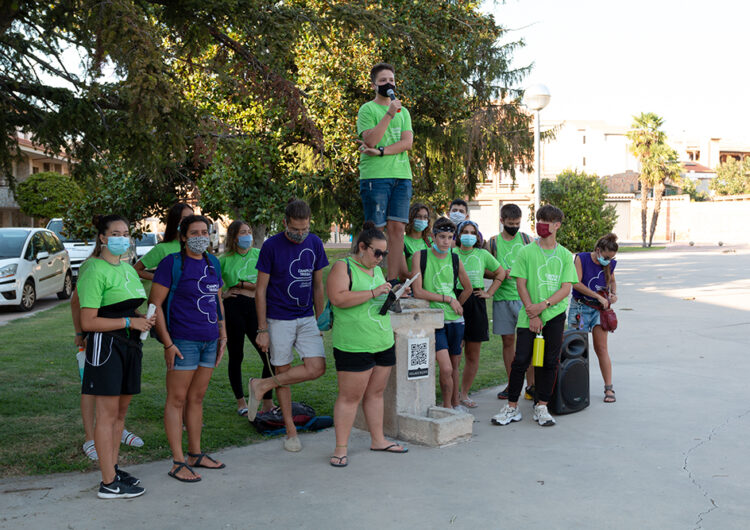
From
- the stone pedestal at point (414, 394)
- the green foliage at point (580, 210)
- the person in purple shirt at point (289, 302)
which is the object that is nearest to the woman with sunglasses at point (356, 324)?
the person in purple shirt at point (289, 302)

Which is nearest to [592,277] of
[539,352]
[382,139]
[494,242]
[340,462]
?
[494,242]

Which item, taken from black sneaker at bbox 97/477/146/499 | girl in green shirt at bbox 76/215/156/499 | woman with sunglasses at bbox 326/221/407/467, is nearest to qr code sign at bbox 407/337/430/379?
woman with sunglasses at bbox 326/221/407/467

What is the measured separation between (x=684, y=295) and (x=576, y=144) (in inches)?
2549

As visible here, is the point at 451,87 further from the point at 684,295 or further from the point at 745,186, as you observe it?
the point at 745,186

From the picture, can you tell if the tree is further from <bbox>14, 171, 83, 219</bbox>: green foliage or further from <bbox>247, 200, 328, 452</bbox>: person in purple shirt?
<bbox>247, 200, 328, 452</bbox>: person in purple shirt

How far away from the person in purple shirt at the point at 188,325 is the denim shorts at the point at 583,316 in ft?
12.6

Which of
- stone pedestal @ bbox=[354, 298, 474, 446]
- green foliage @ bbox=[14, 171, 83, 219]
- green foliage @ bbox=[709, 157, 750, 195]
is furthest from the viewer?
green foliage @ bbox=[709, 157, 750, 195]

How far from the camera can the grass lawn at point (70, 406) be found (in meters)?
5.58

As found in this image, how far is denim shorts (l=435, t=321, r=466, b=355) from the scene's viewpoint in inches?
257

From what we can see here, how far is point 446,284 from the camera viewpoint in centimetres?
647

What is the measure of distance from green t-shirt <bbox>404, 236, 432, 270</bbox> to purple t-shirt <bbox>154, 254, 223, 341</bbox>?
2186 millimetres

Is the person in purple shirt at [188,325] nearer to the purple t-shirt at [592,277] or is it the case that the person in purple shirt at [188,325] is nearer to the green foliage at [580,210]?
the purple t-shirt at [592,277]

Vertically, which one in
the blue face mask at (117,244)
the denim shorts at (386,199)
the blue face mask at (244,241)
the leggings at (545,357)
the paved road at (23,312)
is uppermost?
the denim shorts at (386,199)

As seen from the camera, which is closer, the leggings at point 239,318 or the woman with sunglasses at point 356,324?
the woman with sunglasses at point 356,324
